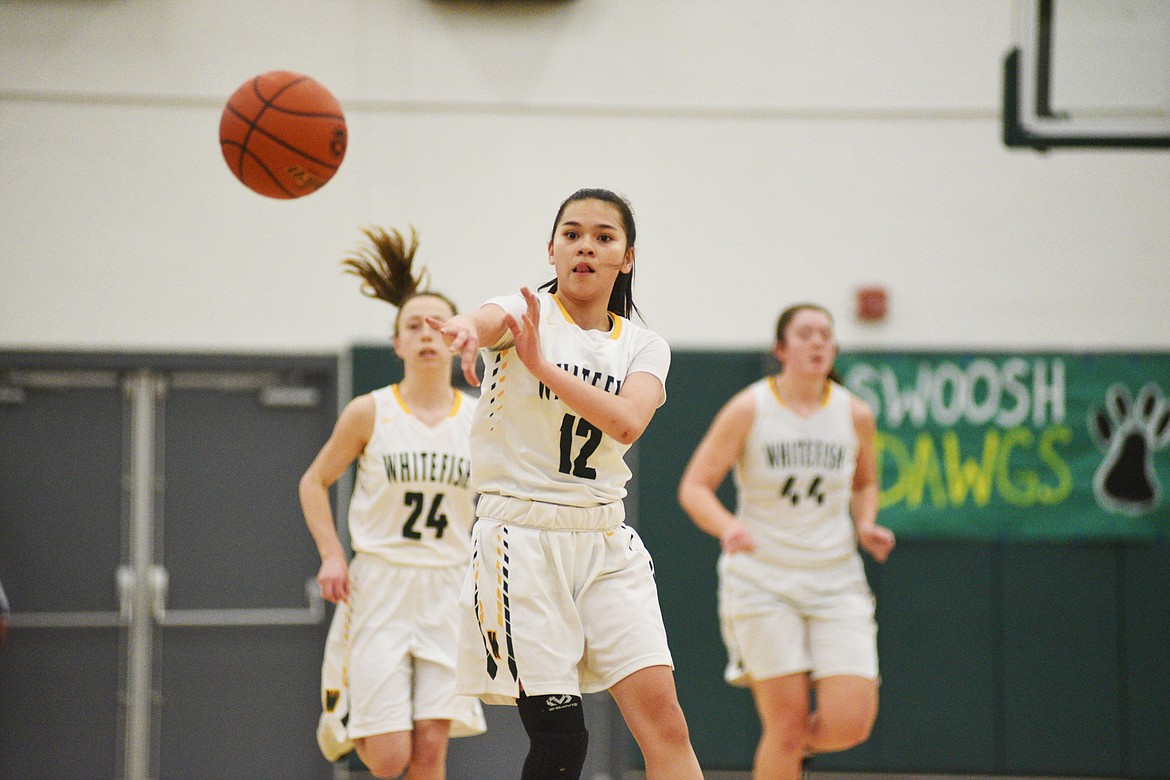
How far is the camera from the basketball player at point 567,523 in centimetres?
282

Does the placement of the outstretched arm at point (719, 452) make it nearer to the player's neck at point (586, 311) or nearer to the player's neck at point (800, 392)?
the player's neck at point (800, 392)

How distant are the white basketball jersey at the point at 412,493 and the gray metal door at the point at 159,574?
2792mm

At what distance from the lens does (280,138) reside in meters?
4.19

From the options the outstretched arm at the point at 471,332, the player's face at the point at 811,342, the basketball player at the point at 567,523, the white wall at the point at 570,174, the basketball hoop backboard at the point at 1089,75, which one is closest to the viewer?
the outstretched arm at the point at 471,332

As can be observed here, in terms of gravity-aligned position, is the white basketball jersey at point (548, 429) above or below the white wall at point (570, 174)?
below

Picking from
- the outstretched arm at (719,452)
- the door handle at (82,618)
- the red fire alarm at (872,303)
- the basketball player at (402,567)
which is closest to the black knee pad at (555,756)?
the basketball player at (402,567)

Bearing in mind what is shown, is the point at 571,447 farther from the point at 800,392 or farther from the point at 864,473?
the point at 864,473

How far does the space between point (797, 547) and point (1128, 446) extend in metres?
3.38

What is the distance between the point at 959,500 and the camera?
7.02m

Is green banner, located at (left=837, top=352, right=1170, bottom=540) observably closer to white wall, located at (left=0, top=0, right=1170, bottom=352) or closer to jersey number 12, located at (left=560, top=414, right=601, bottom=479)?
white wall, located at (left=0, top=0, right=1170, bottom=352)

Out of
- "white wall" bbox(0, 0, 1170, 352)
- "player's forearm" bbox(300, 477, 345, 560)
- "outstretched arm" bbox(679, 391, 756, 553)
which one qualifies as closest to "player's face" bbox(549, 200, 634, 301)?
"player's forearm" bbox(300, 477, 345, 560)

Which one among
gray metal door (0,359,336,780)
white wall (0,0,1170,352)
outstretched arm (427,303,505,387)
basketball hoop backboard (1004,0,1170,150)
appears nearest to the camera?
outstretched arm (427,303,505,387)

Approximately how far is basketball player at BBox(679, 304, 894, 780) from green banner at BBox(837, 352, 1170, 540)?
2.07m

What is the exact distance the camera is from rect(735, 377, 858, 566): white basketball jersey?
4727mm
